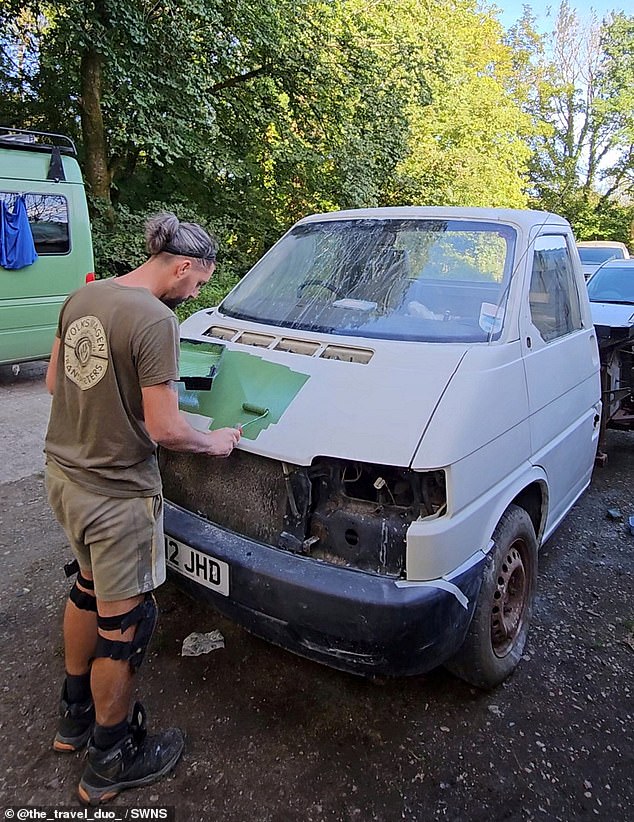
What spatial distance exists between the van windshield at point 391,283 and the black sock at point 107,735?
1.81 m

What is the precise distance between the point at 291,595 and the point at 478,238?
2.05 meters

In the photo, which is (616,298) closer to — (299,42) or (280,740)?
(280,740)

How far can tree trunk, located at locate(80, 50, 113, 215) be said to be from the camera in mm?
9617

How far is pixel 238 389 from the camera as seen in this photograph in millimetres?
2559

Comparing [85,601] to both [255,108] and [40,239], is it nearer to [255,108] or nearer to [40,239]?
[40,239]

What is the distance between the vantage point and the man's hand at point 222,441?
2.16m

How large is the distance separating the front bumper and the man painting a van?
34cm

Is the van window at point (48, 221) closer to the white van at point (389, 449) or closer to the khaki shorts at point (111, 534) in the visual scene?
the white van at point (389, 449)

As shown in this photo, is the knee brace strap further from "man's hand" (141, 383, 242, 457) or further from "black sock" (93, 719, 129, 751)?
"man's hand" (141, 383, 242, 457)

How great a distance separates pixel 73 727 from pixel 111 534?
87 centimetres

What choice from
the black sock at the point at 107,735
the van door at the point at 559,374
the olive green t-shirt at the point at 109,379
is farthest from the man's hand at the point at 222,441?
the van door at the point at 559,374

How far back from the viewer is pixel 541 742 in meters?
2.41

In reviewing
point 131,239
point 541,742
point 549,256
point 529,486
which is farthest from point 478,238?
point 131,239

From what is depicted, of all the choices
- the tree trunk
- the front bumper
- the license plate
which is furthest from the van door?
the tree trunk
